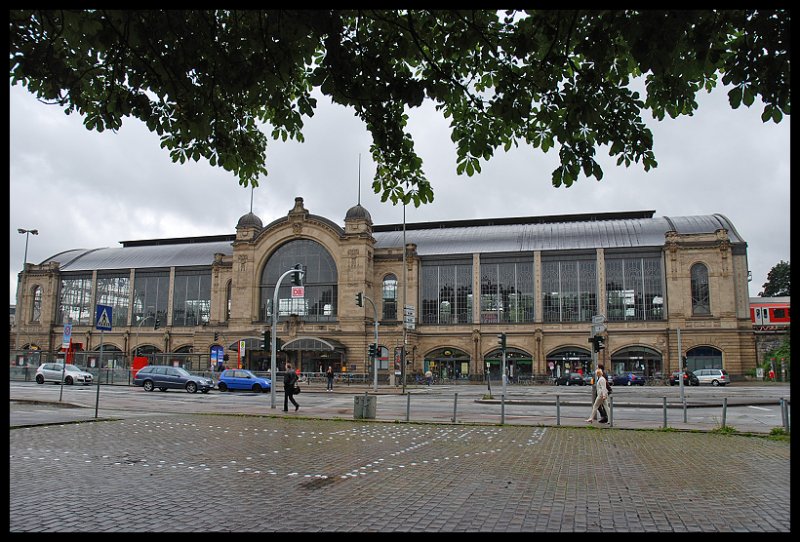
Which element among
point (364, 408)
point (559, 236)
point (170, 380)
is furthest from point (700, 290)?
point (364, 408)

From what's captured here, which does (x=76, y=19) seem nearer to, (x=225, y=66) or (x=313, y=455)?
(x=225, y=66)

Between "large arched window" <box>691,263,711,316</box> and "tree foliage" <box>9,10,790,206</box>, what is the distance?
55.2 metres

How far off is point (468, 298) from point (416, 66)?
5686 centimetres

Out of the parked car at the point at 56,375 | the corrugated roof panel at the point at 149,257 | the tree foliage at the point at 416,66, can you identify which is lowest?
the parked car at the point at 56,375

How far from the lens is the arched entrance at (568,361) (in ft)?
195

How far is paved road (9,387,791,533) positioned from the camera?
6.30 meters

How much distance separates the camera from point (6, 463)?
282 cm

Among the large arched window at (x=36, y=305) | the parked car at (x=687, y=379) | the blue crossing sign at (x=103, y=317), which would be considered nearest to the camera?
the blue crossing sign at (x=103, y=317)

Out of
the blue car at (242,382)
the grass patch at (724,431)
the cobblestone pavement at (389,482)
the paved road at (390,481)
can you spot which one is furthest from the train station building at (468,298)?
the cobblestone pavement at (389,482)

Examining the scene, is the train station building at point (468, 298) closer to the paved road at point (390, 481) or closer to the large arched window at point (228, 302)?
the large arched window at point (228, 302)

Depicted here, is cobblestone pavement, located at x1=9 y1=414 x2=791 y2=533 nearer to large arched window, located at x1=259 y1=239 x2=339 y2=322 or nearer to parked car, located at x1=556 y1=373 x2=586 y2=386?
parked car, located at x1=556 y1=373 x2=586 y2=386

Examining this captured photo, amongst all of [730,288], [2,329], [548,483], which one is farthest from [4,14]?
[730,288]

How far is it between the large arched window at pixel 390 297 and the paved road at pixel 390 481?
5027 centimetres

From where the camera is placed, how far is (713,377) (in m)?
52.2
